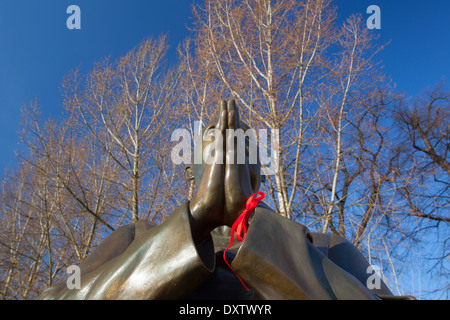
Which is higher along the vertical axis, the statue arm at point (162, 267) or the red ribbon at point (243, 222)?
the red ribbon at point (243, 222)

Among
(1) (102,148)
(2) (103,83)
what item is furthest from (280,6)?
(1) (102,148)

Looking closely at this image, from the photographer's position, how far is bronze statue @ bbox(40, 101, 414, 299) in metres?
1.56

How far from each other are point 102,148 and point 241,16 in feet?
16.4

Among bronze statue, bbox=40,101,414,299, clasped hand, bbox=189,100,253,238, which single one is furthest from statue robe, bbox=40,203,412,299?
clasped hand, bbox=189,100,253,238

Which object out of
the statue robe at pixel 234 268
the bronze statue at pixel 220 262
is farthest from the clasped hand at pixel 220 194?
the statue robe at pixel 234 268

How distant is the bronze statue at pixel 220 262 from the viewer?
5.10 ft

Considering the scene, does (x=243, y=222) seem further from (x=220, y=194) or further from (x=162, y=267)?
(x=162, y=267)

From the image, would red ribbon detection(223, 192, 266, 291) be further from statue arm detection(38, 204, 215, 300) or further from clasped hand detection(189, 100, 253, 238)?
statue arm detection(38, 204, 215, 300)

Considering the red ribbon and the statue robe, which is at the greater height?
the red ribbon

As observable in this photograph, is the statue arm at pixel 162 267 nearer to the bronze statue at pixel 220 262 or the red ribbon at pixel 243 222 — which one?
the bronze statue at pixel 220 262

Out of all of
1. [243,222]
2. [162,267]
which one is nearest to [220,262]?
[243,222]
